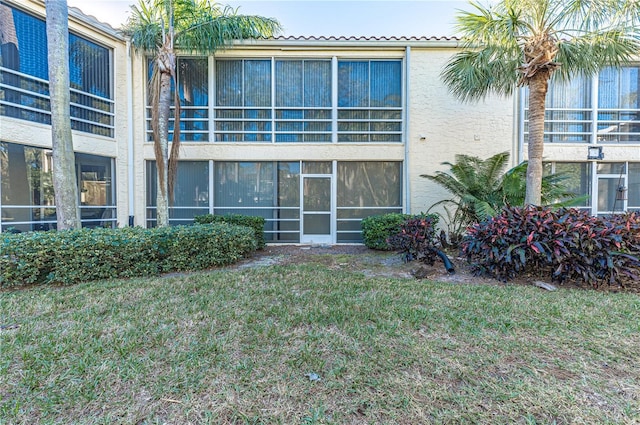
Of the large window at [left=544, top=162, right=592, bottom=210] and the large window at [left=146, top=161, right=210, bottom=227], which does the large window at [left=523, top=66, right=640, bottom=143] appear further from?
the large window at [left=146, top=161, right=210, bottom=227]

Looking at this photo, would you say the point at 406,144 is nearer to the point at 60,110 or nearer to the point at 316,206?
the point at 316,206

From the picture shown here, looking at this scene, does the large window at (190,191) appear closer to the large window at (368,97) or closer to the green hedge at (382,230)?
the large window at (368,97)

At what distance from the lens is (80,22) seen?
8.05 metres

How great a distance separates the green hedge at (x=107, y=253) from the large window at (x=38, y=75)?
4.20 meters

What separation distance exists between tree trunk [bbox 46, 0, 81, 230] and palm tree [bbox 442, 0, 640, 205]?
8.39 metres

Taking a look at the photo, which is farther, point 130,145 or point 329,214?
point 329,214

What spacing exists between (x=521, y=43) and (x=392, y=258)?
18.4 feet

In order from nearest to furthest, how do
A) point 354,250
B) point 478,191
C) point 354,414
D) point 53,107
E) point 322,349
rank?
1. point 354,414
2. point 322,349
3. point 53,107
4. point 478,191
5. point 354,250

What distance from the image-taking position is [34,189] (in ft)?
24.0

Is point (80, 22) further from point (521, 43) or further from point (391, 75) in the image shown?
point (521, 43)

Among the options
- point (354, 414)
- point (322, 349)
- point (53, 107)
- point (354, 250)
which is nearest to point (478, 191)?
point (354, 250)

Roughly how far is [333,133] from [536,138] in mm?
5486

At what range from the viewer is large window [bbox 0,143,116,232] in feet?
22.7

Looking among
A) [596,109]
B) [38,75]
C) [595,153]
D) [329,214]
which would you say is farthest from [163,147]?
[596,109]
